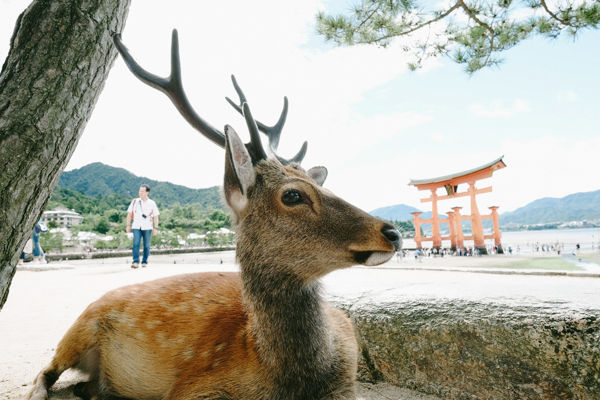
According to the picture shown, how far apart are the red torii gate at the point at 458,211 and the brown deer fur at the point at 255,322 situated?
1939 cm

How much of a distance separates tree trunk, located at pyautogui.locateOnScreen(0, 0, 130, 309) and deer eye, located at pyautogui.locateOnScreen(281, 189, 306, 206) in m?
1.01

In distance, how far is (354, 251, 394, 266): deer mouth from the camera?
1.41 metres

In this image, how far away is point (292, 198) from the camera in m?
1.65

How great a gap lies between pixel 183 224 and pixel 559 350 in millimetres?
60323

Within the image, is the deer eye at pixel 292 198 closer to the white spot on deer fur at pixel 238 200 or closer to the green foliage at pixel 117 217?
the white spot on deer fur at pixel 238 200

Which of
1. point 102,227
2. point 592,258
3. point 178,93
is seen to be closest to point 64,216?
point 102,227

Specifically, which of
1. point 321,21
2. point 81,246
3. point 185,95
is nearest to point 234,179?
point 185,95

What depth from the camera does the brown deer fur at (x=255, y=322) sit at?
1.54m

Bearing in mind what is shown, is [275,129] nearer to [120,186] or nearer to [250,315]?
[250,315]

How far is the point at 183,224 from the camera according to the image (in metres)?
58.2

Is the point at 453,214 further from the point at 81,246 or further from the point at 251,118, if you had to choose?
the point at 81,246

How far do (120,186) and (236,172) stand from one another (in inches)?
5258

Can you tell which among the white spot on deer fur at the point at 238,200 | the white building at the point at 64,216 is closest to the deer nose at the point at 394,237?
the white spot on deer fur at the point at 238,200

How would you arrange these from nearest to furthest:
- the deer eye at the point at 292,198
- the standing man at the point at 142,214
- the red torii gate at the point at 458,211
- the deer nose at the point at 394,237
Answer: the deer nose at the point at 394,237, the deer eye at the point at 292,198, the standing man at the point at 142,214, the red torii gate at the point at 458,211
